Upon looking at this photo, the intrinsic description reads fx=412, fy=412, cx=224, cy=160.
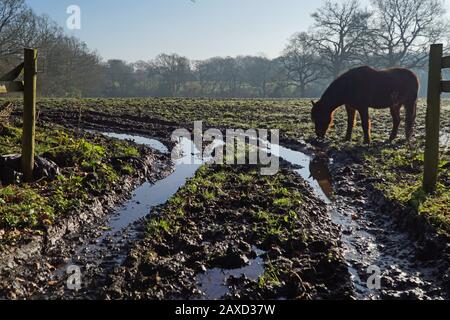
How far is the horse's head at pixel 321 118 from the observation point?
11.7 metres

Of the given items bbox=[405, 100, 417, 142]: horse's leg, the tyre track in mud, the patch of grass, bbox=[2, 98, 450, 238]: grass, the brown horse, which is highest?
the brown horse

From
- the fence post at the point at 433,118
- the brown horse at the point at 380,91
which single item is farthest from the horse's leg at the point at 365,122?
the fence post at the point at 433,118

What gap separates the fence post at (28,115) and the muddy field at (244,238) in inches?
25.9

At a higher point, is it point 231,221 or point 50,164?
point 50,164

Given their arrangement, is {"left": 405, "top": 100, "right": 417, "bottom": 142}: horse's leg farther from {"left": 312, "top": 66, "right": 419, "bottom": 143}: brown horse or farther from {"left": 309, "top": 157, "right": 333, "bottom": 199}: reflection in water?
{"left": 309, "top": 157, "right": 333, "bottom": 199}: reflection in water

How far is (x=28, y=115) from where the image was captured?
6.05m

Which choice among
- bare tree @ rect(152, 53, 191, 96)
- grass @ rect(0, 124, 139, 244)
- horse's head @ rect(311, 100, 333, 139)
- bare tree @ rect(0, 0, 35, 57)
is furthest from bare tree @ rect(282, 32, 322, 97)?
grass @ rect(0, 124, 139, 244)

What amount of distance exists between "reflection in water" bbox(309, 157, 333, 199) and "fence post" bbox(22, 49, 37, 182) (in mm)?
4703

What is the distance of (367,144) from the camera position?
10.8m

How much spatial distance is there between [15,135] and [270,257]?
661cm

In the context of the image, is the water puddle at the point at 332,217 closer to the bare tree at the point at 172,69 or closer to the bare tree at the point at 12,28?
the bare tree at the point at 12,28

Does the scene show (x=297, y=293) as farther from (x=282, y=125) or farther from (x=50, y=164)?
(x=282, y=125)

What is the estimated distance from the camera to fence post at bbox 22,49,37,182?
19.7ft
